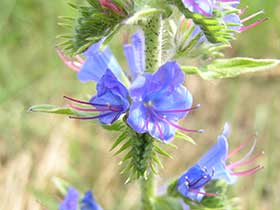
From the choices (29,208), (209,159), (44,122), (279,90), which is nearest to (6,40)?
(44,122)

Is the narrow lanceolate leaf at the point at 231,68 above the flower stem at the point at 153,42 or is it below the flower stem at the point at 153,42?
below

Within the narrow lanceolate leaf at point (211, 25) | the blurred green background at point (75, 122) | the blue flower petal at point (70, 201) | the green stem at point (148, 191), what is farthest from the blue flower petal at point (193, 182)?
the blurred green background at point (75, 122)

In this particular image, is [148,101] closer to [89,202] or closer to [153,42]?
[153,42]

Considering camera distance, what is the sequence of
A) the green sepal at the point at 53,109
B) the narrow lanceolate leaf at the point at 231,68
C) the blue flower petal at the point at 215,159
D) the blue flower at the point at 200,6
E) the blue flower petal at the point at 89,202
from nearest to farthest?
the blue flower at the point at 200,6
the green sepal at the point at 53,109
the narrow lanceolate leaf at the point at 231,68
the blue flower petal at the point at 215,159
the blue flower petal at the point at 89,202

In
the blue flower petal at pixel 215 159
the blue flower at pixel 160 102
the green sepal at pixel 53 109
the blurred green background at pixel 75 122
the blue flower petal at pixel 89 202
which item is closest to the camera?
the blue flower at pixel 160 102

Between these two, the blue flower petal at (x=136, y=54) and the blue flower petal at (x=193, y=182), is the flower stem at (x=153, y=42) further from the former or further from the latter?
the blue flower petal at (x=193, y=182)

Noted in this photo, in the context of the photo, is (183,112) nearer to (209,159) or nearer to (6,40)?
(209,159)

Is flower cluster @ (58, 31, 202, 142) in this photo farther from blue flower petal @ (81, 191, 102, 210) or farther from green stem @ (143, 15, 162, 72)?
blue flower petal @ (81, 191, 102, 210)
